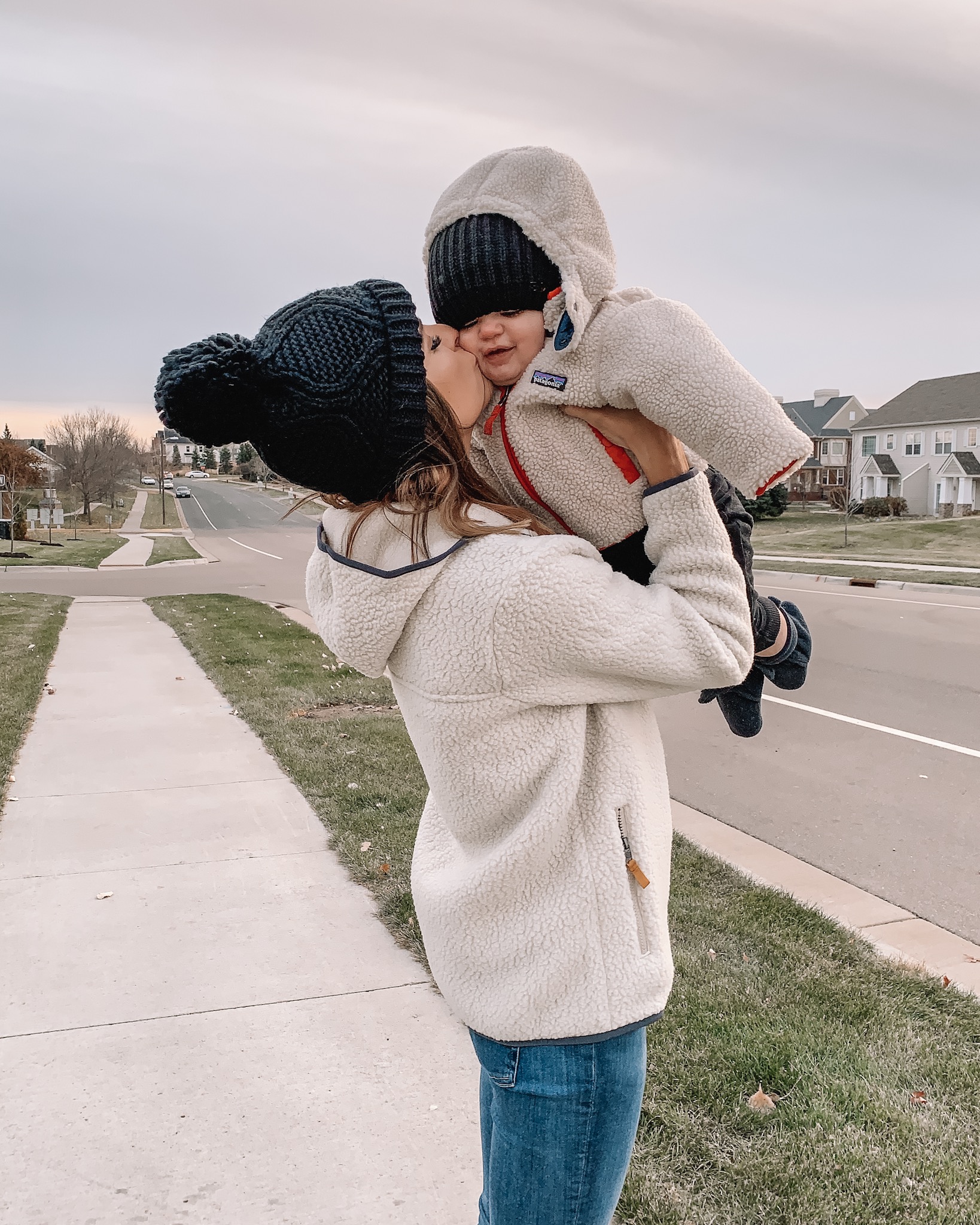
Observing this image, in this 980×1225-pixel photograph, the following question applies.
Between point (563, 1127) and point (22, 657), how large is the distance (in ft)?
31.1

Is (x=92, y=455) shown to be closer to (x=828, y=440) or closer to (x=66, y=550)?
(x=66, y=550)

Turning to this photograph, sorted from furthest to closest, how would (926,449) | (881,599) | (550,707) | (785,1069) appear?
(926,449) → (881,599) → (785,1069) → (550,707)

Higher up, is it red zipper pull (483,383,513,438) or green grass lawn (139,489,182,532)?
red zipper pull (483,383,513,438)

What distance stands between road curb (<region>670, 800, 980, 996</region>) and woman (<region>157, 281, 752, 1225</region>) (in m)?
2.56

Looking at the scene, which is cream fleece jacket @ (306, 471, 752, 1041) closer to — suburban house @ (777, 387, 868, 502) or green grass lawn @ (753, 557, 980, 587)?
green grass lawn @ (753, 557, 980, 587)

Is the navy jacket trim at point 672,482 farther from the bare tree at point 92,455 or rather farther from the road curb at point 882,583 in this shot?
the bare tree at point 92,455

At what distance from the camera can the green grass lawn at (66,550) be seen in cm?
2439

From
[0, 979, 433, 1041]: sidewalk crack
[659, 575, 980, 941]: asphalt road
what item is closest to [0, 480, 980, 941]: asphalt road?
[659, 575, 980, 941]: asphalt road

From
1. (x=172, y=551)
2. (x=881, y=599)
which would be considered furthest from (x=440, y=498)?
(x=172, y=551)

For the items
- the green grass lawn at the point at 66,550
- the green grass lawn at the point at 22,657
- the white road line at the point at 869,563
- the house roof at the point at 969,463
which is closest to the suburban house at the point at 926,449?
the house roof at the point at 969,463

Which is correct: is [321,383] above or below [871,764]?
above

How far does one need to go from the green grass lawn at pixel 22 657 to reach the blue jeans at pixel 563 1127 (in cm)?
476

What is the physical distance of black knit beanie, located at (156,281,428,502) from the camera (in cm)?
117

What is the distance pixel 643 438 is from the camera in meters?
1.29
